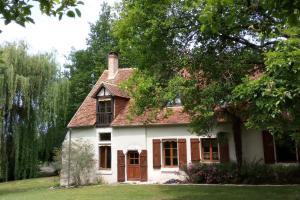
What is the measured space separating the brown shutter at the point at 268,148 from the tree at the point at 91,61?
1826 cm

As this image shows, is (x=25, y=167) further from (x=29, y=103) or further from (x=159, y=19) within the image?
(x=159, y=19)

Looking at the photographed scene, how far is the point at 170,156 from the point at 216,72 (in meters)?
8.52

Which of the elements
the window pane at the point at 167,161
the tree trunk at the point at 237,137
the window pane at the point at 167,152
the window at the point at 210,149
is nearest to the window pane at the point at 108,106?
the window pane at the point at 167,152

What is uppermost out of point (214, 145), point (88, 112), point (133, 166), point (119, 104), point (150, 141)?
point (119, 104)

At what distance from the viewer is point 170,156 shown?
20781 mm

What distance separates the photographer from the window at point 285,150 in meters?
18.3

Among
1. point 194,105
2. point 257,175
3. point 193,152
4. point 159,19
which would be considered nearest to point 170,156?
point 193,152

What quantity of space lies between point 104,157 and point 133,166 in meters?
2.09

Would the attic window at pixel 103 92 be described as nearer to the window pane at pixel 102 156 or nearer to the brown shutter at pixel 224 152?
the window pane at pixel 102 156

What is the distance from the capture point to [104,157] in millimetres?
22594

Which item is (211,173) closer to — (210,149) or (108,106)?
(210,149)

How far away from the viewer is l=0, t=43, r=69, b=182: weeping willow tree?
24.8 meters

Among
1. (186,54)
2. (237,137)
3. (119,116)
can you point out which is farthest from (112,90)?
(186,54)

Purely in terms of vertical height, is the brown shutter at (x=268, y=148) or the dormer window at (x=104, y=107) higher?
the dormer window at (x=104, y=107)
